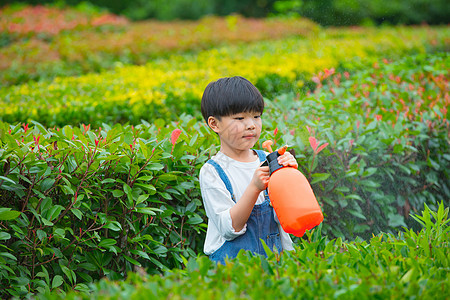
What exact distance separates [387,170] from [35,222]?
215cm

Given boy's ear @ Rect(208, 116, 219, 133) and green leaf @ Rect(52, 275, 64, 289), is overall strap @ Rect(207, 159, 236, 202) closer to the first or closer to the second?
boy's ear @ Rect(208, 116, 219, 133)

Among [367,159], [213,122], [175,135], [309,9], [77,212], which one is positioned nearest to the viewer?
[213,122]

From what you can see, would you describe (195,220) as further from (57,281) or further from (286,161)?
(286,161)

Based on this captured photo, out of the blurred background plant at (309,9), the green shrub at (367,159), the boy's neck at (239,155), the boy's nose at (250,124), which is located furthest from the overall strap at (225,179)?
the blurred background plant at (309,9)

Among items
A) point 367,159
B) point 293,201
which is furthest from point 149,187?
point 367,159

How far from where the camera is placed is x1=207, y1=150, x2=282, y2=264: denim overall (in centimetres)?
201

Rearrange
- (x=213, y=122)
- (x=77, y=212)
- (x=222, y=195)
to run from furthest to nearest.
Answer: (x=77, y=212) < (x=213, y=122) < (x=222, y=195)

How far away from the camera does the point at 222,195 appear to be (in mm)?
1973

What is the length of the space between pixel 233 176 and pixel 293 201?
39 centimetres

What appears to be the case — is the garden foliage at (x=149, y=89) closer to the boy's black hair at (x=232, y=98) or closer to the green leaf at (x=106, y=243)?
the green leaf at (x=106, y=243)

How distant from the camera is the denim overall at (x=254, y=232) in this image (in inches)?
79.3

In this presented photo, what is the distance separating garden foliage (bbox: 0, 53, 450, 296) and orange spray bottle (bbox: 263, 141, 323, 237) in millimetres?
194

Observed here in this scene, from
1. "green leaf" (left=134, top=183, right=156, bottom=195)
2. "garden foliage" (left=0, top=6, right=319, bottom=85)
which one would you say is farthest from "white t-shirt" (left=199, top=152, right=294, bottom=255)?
"garden foliage" (left=0, top=6, right=319, bottom=85)

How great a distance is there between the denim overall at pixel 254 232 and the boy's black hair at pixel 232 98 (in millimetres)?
237
